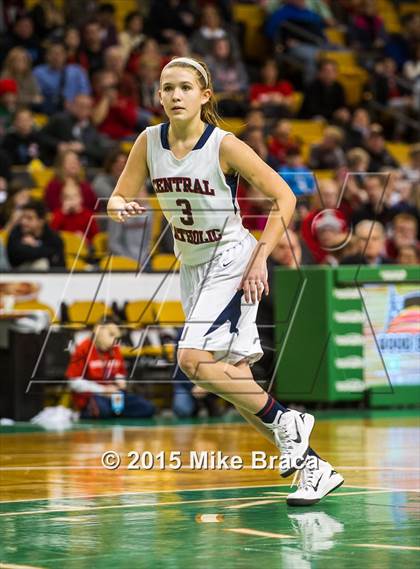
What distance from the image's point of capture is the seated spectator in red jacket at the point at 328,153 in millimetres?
19328

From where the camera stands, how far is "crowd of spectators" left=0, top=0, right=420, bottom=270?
15.2 m

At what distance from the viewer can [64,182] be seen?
15617 millimetres

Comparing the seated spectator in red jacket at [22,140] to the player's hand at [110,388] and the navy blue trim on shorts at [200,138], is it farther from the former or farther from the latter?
the navy blue trim on shorts at [200,138]

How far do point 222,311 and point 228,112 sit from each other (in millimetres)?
13130

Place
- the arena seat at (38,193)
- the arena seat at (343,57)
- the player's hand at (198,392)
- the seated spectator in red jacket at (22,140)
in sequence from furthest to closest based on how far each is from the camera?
the arena seat at (343,57) < the seated spectator in red jacket at (22,140) < the arena seat at (38,193) < the player's hand at (198,392)

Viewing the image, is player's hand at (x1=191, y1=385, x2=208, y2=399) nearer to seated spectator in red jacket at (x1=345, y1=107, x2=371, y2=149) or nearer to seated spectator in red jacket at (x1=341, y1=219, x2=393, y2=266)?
seated spectator in red jacket at (x1=341, y1=219, x2=393, y2=266)

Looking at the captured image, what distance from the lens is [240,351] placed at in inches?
274

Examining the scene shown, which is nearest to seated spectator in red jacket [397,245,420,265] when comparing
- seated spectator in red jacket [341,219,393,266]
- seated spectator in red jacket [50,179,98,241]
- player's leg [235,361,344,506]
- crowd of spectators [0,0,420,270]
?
crowd of spectators [0,0,420,270]

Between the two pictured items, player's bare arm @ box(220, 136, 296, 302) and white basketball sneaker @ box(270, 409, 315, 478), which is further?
white basketball sneaker @ box(270, 409, 315, 478)

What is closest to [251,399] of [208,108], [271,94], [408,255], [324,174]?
[208,108]

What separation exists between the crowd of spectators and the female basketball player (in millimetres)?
Answer: 5877

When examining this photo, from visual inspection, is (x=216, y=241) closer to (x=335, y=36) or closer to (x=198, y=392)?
(x=198, y=392)

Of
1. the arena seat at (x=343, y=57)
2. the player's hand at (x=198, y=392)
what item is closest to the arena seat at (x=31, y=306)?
the player's hand at (x=198, y=392)

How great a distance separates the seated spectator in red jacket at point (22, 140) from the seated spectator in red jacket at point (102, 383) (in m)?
3.80
